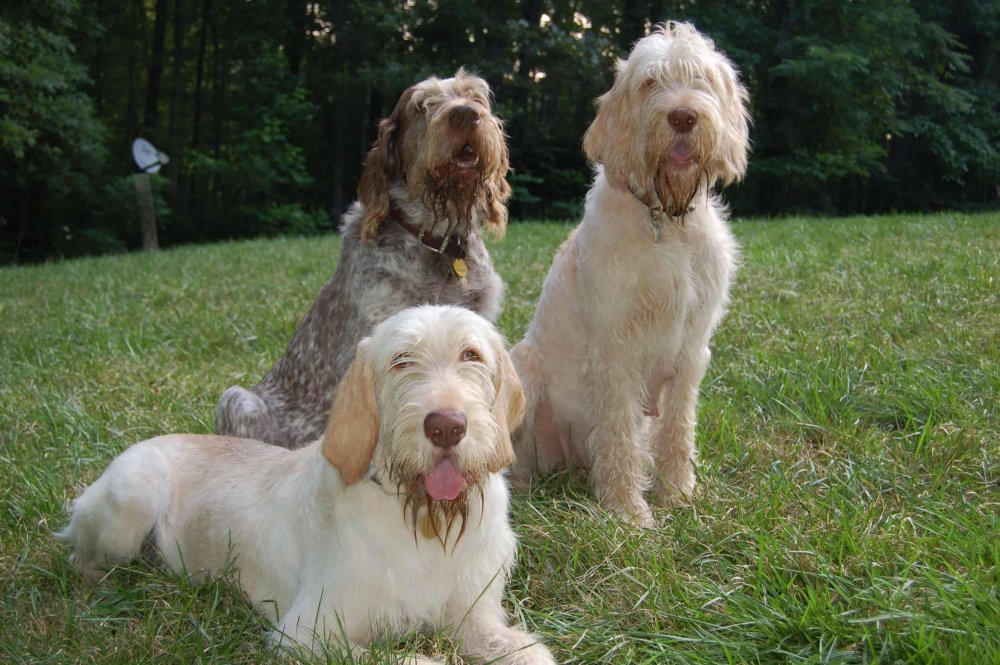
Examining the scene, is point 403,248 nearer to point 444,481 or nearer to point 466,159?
point 466,159

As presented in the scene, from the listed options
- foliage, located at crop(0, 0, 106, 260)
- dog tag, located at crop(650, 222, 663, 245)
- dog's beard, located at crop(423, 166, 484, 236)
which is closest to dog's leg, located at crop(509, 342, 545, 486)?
dog's beard, located at crop(423, 166, 484, 236)

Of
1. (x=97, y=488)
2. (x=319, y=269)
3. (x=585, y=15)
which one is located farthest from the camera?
(x=585, y=15)

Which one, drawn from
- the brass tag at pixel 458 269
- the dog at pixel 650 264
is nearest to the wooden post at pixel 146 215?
the brass tag at pixel 458 269

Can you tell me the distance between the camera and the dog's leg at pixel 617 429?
392cm

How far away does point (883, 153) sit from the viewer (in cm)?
2434

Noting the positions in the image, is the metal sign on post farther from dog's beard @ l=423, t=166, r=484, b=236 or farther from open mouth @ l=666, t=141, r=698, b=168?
open mouth @ l=666, t=141, r=698, b=168

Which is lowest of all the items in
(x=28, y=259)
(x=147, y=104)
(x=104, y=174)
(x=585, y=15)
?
(x=28, y=259)

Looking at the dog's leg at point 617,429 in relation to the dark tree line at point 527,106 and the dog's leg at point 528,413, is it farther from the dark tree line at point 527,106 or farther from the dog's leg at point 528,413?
the dark tree line at point 527,106

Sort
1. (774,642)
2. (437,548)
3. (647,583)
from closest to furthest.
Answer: (774,642)
(437,548)
(647,583)

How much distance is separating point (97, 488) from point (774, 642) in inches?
99.2

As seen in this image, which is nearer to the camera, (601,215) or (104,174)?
(601,215)

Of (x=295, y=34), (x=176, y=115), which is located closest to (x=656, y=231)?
(x=295, y=34)

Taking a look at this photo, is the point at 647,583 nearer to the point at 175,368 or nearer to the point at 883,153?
the point at 175,368

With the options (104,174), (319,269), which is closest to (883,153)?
(319,269)
